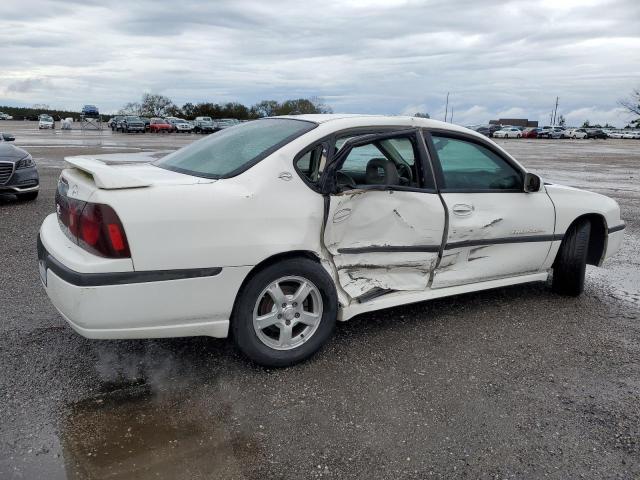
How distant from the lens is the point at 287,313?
11.3 ft

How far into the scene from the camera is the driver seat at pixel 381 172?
151 inches

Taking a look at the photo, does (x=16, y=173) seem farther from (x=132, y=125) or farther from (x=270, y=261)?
(x=132, y=125)

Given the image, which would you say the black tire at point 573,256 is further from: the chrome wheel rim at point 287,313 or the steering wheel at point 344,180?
the chrome wheel rim at point 287,313

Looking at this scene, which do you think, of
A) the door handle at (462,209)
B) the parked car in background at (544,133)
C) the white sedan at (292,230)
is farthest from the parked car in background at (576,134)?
the door handle at (462,209)

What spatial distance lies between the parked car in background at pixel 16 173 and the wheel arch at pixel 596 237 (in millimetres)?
7979

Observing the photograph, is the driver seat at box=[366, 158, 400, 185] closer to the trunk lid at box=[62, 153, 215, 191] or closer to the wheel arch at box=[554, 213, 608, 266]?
the trunk lid at box=[62, 153, 215, 191]

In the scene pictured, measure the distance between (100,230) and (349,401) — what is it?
166cm

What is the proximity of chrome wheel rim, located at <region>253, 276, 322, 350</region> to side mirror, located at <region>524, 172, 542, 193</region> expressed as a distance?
2.09 meters

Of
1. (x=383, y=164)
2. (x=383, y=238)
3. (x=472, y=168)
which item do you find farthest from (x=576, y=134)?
(x=383, y=238)

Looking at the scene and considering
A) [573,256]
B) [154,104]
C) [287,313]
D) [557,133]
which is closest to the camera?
[287,313]

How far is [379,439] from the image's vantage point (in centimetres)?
283

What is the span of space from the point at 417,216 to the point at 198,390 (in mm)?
1849

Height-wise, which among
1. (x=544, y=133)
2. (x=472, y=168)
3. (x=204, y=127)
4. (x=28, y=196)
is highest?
(x=544, y=133)

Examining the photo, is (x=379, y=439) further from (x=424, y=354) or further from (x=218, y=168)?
(x=218, y=168)
